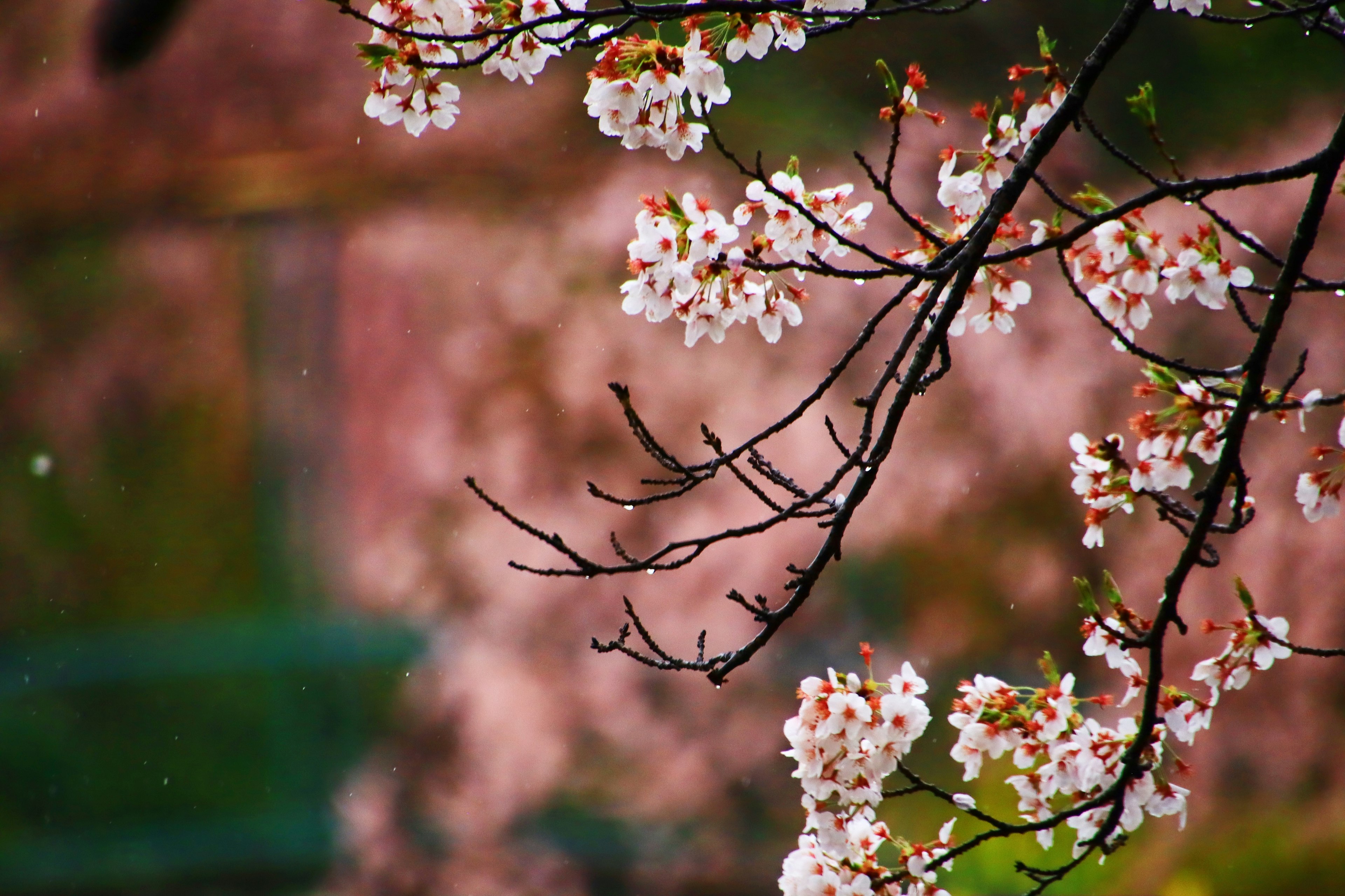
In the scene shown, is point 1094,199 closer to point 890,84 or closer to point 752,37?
point 890,84

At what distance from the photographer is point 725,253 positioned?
118 cm

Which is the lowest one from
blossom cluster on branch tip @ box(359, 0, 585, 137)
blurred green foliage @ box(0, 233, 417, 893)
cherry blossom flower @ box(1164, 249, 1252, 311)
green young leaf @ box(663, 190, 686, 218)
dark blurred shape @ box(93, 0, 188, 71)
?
cherry blossom flower @ box(1164, 249, 1252, 311)

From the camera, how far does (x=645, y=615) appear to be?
353 cm

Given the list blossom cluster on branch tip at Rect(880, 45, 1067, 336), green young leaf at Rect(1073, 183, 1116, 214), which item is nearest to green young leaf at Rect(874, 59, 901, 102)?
blossom cluster on branch tip at Rect(880, 45, 1067, 336)

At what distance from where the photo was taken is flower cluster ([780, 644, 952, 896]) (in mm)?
1189

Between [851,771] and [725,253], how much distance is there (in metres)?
0.62

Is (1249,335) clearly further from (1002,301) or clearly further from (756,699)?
(1002,301)

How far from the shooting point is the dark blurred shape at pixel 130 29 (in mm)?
3881

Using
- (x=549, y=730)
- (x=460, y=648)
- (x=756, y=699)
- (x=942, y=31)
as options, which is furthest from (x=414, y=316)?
(x=942, y=31)

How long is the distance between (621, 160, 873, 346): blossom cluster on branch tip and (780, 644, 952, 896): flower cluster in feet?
1.43

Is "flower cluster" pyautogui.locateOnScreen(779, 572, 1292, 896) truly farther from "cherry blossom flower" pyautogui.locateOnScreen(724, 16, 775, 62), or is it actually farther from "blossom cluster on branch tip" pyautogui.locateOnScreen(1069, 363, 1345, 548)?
"cherry blossom flower" pyautogui.locateOnScreen(724, 16, 775, 62)

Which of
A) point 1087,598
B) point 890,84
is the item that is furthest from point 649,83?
point 1087,598

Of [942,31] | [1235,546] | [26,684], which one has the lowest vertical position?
[1235,546]

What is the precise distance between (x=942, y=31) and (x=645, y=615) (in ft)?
7.38
